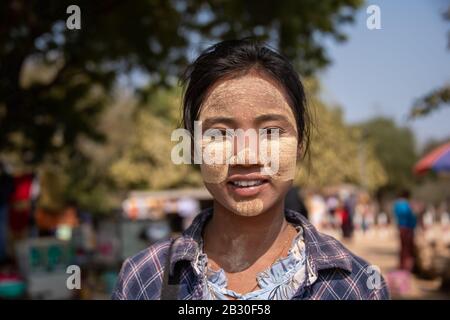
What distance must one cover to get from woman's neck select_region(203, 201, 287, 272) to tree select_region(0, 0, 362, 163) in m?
5.87

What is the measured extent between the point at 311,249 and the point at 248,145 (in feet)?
1.13

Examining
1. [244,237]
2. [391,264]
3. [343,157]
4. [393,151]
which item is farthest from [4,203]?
[393,151]

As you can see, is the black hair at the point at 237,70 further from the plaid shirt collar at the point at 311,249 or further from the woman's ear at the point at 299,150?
the plaid shirt collar at the point at 311,249

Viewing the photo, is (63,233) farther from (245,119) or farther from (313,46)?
(245,119)

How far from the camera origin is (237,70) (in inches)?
57.3

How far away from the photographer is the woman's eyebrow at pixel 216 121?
55.1 inches

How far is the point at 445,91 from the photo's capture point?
5.88m

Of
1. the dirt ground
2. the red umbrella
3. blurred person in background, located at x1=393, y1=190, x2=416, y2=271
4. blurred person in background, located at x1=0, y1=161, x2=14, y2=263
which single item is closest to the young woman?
the dirt ground

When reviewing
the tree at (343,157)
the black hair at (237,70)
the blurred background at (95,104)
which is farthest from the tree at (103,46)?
the tree at (343,157)

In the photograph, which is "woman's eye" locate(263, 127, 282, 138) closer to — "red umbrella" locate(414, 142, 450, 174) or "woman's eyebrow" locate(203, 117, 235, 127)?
"woman's eyebrow" locate(203, 117, 235, 127)

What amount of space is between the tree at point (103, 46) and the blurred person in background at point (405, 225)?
285cm
